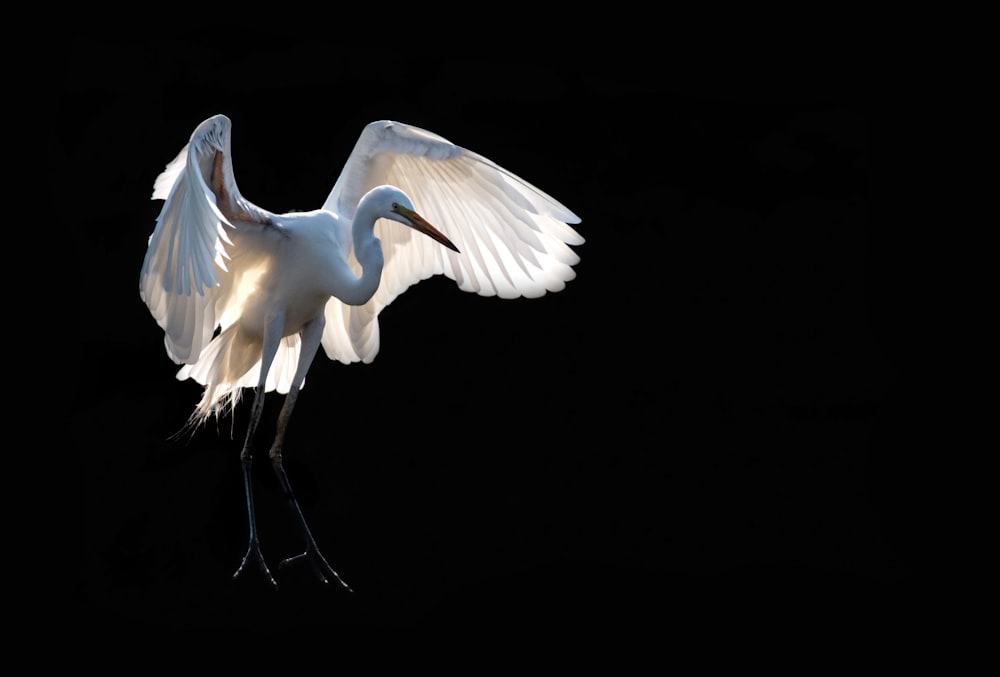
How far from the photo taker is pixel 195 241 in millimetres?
2604

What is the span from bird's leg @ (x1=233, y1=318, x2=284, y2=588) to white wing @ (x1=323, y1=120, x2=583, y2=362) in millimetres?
370

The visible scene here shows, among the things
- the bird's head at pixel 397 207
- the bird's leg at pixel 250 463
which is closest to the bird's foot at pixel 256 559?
the bird's leg at pixel 250 463

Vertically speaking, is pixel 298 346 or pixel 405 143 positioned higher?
pixel 405 143

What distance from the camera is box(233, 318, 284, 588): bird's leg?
10.3 ft

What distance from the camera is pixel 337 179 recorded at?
3.33 m

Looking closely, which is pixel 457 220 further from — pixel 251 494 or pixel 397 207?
pixel 251 494

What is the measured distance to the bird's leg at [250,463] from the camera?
3148 mm

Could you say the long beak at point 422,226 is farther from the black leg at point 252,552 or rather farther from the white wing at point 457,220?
the black leg at point 252,552

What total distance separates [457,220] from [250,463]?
83 centimetres

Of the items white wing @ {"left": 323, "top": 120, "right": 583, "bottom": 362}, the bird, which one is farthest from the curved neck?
white wing @ {"left": 323, "top": 120, "right": 583, "bottom": 362}

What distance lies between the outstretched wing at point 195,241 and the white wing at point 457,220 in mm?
376

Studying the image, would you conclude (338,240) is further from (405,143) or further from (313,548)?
(313,548)

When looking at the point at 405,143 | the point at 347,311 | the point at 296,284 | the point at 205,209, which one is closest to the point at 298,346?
the point at 347,311

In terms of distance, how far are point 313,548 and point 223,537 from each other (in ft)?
Result: 1.00
